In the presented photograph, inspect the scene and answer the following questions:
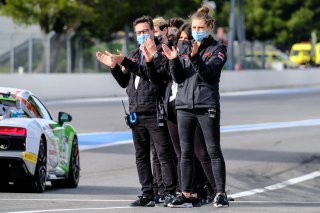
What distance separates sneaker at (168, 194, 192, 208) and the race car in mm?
2197

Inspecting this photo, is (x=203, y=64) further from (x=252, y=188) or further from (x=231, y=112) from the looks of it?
(x=231, y=112)

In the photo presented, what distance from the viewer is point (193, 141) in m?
10.0

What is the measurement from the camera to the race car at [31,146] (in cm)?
1146

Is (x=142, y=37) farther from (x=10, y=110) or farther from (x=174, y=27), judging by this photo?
(x=10, y=110)

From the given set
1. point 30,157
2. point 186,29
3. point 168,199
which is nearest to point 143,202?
point 168,199

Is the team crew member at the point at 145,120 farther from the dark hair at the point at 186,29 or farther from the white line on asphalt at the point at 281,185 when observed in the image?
the white line on asphalt at the point at 281,185

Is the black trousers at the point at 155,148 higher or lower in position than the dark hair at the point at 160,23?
lower

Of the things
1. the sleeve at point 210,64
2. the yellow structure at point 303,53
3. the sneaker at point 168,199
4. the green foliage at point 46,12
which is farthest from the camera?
the yellow structure at point 303,53

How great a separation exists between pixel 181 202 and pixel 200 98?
97 cm

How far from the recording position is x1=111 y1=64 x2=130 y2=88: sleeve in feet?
33.8

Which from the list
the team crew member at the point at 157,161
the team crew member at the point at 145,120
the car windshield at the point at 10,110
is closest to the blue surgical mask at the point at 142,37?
the team crew member at the point at 145,120

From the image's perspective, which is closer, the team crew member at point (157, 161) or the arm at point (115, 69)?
the arm at point (115, 69)

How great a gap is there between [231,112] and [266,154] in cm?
1243

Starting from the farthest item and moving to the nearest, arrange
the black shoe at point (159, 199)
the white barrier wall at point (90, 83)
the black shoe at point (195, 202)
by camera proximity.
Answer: the white barrier wall at point (90, 83), the black shoe at point (159, 199), the black shoe at point (195, 202)
